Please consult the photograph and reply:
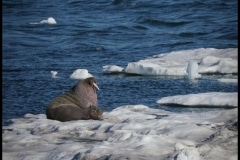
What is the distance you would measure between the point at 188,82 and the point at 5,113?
4029 millimetres

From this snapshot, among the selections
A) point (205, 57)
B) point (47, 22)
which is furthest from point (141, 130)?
point (47, 22)

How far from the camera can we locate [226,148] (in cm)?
604

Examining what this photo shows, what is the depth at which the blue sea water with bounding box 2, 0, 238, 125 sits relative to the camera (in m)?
12.0

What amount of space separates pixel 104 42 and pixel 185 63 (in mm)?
4775

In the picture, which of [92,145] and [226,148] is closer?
[226,148]

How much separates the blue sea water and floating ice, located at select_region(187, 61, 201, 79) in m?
0.17

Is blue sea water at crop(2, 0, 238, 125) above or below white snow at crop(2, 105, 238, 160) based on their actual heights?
below

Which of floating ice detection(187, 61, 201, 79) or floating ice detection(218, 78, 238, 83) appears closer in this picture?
floating ice detection(218, 78, 238, 83)

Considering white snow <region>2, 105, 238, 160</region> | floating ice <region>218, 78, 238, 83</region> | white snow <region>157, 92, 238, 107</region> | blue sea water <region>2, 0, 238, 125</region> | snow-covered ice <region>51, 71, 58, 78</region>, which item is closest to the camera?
white snow <region>2, 105, 238, 160</region>

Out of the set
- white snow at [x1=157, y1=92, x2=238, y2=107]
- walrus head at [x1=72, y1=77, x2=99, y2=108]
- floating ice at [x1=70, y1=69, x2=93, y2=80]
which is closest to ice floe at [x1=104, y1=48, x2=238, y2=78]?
floating ice at [x1=70, y1=69, x2=93, y2=80]

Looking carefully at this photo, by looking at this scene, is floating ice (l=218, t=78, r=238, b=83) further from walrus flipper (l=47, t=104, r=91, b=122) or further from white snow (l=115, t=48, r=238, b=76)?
walrus flipper (l=47, t=104, r=91, b=122)

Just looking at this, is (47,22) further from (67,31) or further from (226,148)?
(226,148)

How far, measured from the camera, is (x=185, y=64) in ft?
48.0

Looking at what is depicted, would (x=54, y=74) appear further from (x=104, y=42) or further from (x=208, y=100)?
(x=104, y=42)
